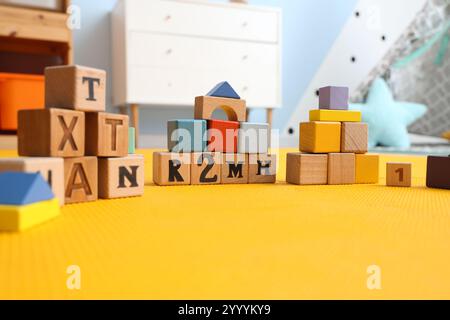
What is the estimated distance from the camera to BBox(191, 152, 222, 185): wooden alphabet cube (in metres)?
1.11

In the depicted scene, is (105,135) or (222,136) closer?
(105,135)

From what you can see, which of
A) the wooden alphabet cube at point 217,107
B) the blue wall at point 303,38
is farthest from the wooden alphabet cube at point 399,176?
the blue wall at point 303,38

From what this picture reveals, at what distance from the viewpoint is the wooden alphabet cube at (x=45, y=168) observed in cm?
67

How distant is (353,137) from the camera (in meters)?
1.18

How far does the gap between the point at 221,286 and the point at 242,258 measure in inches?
3.4

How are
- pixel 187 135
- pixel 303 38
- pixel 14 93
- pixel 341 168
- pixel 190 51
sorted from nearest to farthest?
1. pixel 187 135
2. pixel 341 168
3. pixel 14 93
4. pixel 190 51
5. pixel 303 38

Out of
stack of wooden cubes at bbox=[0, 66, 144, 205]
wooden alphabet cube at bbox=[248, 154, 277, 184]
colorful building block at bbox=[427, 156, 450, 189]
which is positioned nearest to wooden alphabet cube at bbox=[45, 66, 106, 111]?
stack of wooden cubes at bbox=[0, 66, 144, 205]

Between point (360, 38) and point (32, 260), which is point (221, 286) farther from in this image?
point (360, 38)

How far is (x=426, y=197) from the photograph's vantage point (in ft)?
3.13

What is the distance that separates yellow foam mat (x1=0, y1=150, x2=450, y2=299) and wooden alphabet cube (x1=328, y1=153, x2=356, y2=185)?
1.04 ft

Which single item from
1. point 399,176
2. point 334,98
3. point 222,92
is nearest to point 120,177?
point 222,92

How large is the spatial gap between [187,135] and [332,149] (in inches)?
15.4

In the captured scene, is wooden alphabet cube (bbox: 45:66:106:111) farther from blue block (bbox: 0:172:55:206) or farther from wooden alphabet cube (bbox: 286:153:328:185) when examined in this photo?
wooden alphabet cube (bbox: 286:153:328:185)

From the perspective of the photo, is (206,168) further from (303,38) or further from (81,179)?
(303,38)
